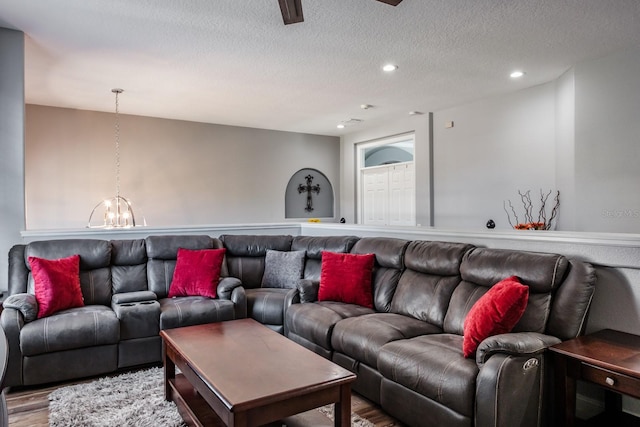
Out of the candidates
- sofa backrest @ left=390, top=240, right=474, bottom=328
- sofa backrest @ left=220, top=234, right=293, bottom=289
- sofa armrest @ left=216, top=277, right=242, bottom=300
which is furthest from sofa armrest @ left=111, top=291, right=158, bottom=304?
sofa backrest @ left=390, top=240, right=474, bottom=328

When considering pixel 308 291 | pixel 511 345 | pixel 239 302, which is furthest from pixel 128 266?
pixel 511 345

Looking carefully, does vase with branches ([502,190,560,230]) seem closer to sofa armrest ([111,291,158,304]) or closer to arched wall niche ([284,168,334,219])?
arched wall niche ([284,168,334,219])

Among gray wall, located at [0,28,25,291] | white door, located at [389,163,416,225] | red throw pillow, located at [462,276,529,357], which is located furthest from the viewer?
white door, located at [389,163,416,225]

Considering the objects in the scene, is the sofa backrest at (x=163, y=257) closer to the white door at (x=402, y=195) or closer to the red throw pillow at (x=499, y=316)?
the red throw pillow at (x=499, y=316)

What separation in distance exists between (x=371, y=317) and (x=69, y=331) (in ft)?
7.41

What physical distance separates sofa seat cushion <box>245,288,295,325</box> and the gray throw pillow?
0.31m

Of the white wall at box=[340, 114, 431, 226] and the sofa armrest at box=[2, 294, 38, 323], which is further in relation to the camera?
the white wall at box=[340, 114, 431, 226]

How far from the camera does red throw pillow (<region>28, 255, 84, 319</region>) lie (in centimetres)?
331

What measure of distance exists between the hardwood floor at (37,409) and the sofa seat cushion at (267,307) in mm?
1222

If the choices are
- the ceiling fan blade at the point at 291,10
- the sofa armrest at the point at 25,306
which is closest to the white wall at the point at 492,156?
the ceiling fan blade at the point at 291,10

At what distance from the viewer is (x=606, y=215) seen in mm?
4191

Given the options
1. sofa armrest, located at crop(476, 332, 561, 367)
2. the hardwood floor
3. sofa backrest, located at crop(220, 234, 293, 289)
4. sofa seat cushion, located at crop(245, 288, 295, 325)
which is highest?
sofa backrest, located at crop(220, 234, 293, 289)

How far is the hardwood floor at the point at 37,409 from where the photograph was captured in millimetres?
2545

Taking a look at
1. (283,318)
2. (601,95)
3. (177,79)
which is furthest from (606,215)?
(177,79)
